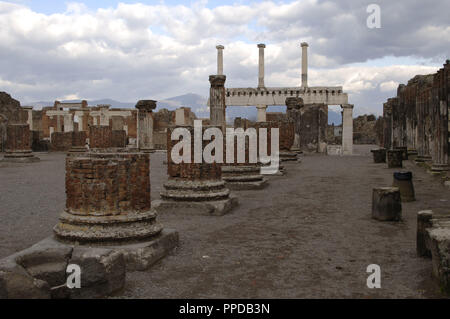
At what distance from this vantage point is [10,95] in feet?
106

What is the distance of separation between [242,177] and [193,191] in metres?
3.24

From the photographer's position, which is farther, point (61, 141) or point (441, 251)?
point (61, 141)

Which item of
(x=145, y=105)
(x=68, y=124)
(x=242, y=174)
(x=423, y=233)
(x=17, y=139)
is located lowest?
(x=423, y=233)

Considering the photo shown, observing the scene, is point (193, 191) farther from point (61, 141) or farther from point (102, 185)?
point (61, 141)

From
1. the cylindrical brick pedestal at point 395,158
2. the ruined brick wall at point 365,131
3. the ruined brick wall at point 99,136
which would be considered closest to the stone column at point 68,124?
the ruined brick wall at point 99,136

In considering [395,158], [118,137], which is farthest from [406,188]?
[118,137]

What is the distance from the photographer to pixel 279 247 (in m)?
5.18

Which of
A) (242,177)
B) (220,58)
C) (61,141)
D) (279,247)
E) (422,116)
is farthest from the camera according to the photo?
(220,58)

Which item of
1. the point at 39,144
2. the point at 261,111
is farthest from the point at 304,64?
the point at 39,144

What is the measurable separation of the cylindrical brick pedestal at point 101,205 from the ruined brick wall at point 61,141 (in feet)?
75.7

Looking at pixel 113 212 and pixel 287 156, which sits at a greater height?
pixel 287 156

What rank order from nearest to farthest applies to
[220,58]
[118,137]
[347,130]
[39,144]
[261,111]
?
[118,137]
[347,130]
[39,144]
[261,111]
[220,58]
